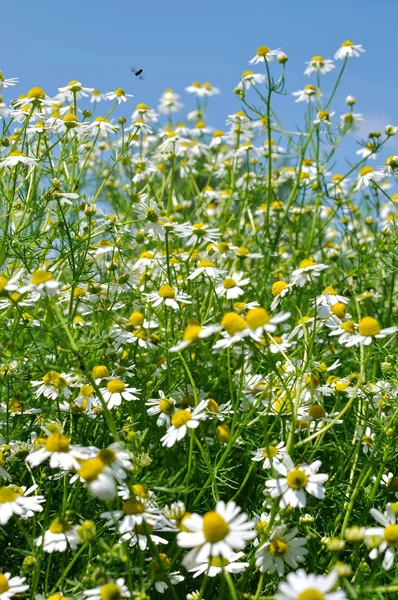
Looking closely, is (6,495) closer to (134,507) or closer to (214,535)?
(134,507)

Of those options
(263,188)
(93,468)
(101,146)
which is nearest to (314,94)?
(263,188)

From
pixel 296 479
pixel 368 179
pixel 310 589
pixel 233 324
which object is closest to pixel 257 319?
pixel 233 324

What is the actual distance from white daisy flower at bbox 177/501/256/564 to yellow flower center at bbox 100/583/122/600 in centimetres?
16

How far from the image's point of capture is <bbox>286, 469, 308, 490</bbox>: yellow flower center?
1755 millimetres

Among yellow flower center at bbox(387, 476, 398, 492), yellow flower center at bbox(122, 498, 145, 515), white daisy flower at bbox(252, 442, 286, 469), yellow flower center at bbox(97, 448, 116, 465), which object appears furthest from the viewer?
yellow flower center at bbox(387, 476, 398, 492)

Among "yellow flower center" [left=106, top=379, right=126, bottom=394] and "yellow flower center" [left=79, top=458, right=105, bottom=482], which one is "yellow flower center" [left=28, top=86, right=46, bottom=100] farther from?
"yellow flower center" [left=79, top=458, right=105, bottom=482]

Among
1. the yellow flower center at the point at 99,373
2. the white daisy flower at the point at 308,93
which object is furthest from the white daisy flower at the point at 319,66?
the yellow flower center at the point at 99,373

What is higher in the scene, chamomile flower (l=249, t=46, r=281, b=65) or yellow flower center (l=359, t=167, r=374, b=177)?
chamomile flower (l=249, t=46, r=281, b=65)

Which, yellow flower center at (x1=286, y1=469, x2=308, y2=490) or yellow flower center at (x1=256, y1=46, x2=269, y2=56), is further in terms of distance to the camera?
yellow flower center at (x1=256, y1=46, x2=269, y2=56)

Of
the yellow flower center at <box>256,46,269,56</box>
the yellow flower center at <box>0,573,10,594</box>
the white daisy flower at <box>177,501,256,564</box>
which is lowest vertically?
the yellow flower center at <box>0,573,10,594</box>

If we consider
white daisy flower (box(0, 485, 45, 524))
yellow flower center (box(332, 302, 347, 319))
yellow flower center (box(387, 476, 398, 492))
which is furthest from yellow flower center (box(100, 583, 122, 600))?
yellow flower center (box(332, 302, 347, 319))

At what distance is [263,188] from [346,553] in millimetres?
2337

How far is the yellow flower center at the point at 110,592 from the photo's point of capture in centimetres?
146

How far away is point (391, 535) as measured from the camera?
1.68 metres
